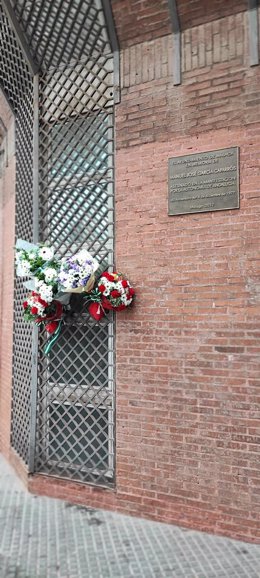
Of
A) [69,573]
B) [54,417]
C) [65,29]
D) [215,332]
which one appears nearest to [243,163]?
[215,332]

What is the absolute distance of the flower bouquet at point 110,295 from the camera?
4406 mm

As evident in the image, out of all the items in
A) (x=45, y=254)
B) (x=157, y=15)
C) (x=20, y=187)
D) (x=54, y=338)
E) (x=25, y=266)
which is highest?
(x=157, y=15)

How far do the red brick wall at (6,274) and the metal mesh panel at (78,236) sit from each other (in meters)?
1.14

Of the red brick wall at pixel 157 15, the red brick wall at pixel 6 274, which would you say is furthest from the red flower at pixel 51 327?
the red brick wall at pixel 157 15

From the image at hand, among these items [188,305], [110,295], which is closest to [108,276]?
[110,295]

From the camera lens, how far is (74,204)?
505 cm

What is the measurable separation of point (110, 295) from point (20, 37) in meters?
3.00

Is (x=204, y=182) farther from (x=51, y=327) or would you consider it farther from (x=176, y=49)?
(x=51, y=327)

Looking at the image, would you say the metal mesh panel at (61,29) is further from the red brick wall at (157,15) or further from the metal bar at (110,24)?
the red brick wall at (157,15)

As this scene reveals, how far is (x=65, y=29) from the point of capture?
4.87 m

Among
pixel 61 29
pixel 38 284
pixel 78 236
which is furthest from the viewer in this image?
pixel 78 236

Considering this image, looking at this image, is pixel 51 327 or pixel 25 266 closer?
pixel 25 266

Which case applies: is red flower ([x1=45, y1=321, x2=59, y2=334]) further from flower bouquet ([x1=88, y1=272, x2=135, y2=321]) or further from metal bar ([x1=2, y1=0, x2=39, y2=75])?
metal bar ([x1=2, y1=0, x2=39, y2=75])

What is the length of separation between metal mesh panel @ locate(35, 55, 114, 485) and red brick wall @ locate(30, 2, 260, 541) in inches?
7.1
